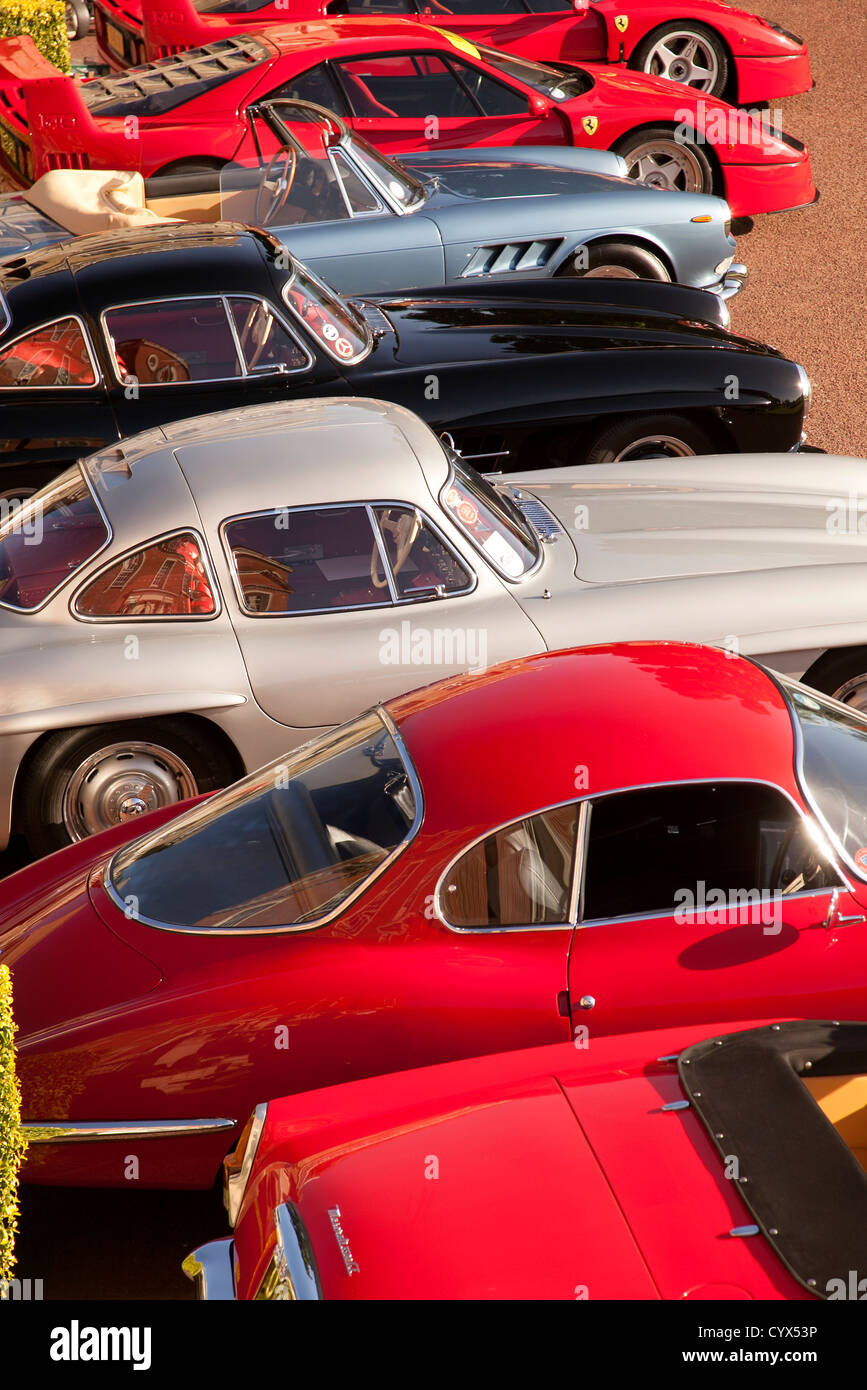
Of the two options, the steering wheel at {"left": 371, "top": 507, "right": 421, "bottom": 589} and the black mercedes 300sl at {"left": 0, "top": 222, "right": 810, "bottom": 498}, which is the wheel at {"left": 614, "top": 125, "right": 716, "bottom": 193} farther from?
the steering wheel at {"left": 371, "top": 507, "right": 421, "bottom": 589}

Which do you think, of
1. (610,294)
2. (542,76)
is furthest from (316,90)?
(610,294)

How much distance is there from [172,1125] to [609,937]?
1229 mm

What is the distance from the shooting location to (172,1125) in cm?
341

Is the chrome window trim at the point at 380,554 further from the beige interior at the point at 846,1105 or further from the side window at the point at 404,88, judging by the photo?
the side window at the point at 404,88

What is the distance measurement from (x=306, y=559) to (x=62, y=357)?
6.69 ft

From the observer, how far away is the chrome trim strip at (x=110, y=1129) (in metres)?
3.41

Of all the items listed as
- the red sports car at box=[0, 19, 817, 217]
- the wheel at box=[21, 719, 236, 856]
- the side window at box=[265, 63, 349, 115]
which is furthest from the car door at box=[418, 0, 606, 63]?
the wheel at box=[21, 719, 236, 856]

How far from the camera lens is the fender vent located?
772 centimetres

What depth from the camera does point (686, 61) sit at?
1092cm

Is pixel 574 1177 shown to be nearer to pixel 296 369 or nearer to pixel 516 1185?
pixel 516 1185

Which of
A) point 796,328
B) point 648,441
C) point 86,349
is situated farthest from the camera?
point 796,328

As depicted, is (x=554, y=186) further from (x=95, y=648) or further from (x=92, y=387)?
(x=95, y=648)

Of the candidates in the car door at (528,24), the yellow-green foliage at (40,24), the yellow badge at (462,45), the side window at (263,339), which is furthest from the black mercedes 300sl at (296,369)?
the yellow-green foliage at (40,24)
